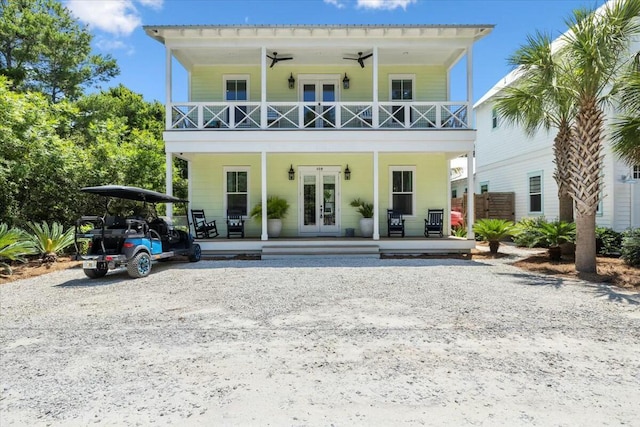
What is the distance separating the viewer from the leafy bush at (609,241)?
434 inches

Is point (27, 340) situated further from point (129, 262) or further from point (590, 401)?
point (590, 401)

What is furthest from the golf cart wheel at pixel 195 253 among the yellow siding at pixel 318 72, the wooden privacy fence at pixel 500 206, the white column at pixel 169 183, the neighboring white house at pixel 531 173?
the wooden privacy fence at pixel 500 206

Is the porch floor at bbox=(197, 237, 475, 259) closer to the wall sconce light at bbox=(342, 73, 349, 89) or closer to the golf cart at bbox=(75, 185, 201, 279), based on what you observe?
the golf cart at bbox=(75, 185, 201, 279)

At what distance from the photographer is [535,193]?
16.0m

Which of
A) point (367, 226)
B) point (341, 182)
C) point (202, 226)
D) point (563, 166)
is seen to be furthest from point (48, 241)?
point (563, 166)

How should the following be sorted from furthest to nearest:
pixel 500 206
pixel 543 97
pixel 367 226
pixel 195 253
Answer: pixel 500 206
pixel 367 226
pixel 195 253
pixel 543 97

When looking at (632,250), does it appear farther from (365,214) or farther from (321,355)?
(321,355)

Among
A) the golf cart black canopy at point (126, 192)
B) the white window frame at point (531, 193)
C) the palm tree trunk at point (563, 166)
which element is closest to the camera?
the golf cart black canopy at point (126, 192)

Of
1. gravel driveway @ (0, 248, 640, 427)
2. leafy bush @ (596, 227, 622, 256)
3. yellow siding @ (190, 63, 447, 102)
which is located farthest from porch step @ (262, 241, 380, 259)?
leafy bush @ (596, 227, 622, 256)

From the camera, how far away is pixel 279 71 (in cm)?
1370

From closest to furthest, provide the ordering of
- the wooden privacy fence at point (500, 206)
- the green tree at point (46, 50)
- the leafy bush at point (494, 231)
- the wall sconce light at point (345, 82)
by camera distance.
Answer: the leafy bush at point (494, 231) < the wall sconce light at point (345, 82) < the wooden privacy fence at point (500, 206) < the green tree at point (46, 50)

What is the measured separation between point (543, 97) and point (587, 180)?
2.28 meters

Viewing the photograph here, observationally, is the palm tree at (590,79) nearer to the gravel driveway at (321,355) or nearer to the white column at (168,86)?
the gravel driveway at (321,355)

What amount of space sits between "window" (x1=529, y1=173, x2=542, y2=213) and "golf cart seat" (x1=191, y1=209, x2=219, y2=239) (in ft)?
41.7
